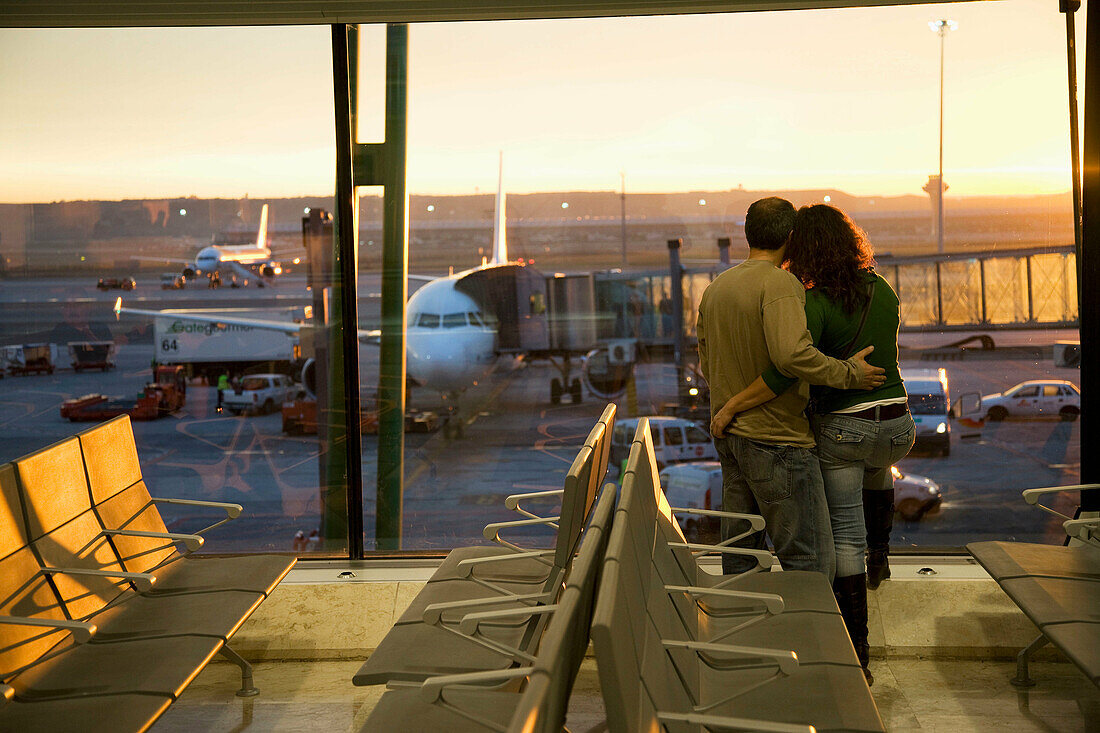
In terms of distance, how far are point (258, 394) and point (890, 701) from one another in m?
3.24

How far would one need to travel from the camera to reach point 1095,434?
3.70 meters

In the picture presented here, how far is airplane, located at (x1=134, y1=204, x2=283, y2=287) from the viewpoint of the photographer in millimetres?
4551

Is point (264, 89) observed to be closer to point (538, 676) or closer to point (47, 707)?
point (47, 707)

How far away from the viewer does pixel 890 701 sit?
2.99 meters

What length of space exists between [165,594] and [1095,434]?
349 cm

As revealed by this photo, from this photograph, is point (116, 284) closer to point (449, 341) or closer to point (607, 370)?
point (449, 341)

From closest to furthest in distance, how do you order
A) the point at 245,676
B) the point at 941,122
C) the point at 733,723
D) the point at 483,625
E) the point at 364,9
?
the point at 733,723, the point at 483,625, the point at 245,676, the point at 364,9, the point at 941,122

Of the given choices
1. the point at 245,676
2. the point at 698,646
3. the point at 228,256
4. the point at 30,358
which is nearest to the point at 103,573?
the point at 245,676

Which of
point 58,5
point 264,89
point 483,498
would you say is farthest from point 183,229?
point 483,498

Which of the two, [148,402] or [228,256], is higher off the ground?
[228,256]

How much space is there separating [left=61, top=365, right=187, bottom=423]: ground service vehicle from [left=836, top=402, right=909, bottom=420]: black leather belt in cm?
343

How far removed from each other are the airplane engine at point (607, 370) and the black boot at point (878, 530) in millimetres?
1854

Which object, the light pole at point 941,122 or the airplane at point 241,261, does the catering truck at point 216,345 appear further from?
the light pole at point 941,122

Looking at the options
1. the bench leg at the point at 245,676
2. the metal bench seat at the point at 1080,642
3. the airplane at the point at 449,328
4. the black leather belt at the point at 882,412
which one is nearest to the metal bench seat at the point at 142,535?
the bench leg at the point at 245,676
